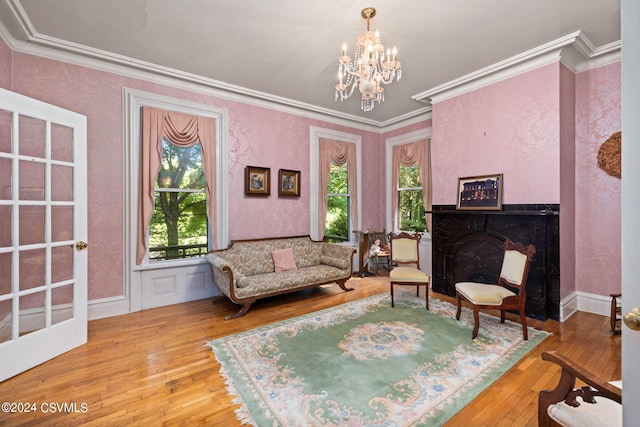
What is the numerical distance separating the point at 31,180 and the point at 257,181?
8.46ft

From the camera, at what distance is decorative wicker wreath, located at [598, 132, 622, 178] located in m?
3.22

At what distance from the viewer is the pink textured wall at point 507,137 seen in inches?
130

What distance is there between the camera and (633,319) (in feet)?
1.95

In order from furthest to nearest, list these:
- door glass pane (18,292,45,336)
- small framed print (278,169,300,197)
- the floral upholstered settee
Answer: small framed print (278,169,300,197), the floral upholstered settee, door glass pane (18,292,45,336)

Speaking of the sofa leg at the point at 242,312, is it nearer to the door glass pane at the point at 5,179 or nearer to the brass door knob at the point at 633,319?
the door glass pane at the point at 5,179

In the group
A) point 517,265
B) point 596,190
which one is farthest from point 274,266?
point 596,190

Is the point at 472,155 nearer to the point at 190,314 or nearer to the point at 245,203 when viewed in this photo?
the point at 245,203

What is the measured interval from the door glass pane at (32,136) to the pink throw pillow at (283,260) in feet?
9.34

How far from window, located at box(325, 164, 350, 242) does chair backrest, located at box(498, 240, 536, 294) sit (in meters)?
3.02

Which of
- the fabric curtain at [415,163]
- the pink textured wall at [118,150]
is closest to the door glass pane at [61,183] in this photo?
the pink textured wall at [118,150]

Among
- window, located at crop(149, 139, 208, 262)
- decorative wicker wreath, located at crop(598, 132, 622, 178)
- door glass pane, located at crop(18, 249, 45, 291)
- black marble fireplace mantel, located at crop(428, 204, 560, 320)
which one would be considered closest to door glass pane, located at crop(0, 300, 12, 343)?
door glass pane, located at crop(18, 249, 45, 291)

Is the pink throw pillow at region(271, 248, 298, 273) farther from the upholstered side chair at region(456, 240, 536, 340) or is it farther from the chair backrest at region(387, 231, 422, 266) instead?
the upholstered side chair at region(456, 240, 536, 340)

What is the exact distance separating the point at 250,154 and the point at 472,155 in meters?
3.29

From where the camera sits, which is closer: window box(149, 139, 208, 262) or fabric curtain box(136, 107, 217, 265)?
fabric curtain box(136, 107, 217, 265)
